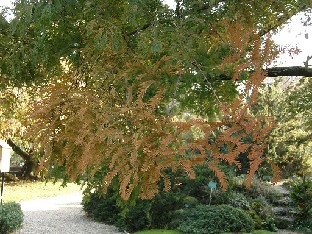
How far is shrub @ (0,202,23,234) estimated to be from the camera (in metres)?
9.01

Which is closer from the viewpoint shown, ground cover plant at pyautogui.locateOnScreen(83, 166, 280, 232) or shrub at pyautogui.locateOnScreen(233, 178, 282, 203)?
ground cover plant at pyautogui.locateOnScreen(83, 166, 280, 232)

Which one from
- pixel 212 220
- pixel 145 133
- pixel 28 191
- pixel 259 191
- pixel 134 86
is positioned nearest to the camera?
pixel 145 133

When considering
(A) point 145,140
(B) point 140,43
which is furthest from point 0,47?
(A) point 145,140

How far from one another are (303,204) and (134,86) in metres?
9.41

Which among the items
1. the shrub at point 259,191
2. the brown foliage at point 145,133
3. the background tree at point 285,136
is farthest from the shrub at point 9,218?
the background tree at point 285,136

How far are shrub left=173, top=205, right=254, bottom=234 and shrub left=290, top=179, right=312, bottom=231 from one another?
1803 mm

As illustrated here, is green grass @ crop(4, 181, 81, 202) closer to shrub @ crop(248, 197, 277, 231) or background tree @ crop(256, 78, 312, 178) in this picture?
shrub @ crop(248, 197, 277, 231)

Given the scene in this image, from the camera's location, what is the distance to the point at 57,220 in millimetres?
11219

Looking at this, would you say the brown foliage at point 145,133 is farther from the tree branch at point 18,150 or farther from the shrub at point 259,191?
the tree branch at point 18,150

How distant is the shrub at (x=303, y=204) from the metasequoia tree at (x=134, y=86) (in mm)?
7285

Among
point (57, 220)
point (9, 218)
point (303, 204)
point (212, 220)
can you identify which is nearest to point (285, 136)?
point (303, 204)

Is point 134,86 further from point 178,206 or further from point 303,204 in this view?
point 303,204

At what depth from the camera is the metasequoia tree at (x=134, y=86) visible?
1675 millimetres

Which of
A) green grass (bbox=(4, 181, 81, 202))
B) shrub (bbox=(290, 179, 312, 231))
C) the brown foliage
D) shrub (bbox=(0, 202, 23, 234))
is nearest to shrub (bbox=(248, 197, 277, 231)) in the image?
shrub (bbox=(290, 179, 312, 231))
